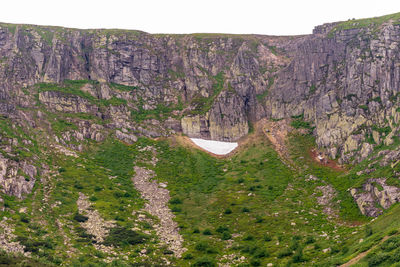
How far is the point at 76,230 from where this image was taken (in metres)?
55.8

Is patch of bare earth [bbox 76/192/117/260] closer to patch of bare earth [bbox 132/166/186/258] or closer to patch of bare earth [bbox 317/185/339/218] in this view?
patch of bare earth [bbox 132/166/186/258]

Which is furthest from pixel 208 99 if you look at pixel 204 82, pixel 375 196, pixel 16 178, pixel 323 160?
pixel 375 196

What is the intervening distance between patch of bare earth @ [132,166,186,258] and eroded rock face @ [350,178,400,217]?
33.7 meters

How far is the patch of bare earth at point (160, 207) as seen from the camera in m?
58.4

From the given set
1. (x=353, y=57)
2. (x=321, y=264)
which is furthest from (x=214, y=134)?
(x=321, y=264)

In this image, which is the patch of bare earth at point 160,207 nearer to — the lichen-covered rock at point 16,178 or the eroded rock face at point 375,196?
the lichen-covered rock at point 16,178

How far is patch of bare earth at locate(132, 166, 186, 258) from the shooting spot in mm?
58375

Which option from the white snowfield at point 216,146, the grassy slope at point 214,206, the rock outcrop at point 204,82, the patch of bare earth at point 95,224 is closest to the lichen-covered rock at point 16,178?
the grassy slope at point 214,206

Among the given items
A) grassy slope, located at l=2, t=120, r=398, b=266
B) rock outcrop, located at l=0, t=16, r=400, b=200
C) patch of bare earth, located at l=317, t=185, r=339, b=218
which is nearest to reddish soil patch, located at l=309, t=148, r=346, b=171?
grassy slope, located at l=2, t=120, r=398, b=266

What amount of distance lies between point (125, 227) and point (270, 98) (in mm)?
79211

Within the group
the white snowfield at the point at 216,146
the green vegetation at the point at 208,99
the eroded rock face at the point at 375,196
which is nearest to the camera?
the eroded rock face at the point at 375,196

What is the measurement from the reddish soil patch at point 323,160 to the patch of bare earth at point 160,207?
4195 cm

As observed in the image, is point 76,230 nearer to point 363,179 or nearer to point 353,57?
point 363,179

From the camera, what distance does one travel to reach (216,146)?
110 m
